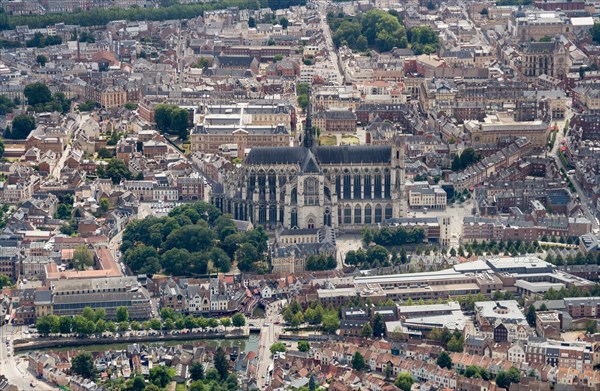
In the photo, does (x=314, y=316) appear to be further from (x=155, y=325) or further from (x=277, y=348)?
(x=155, y=325)

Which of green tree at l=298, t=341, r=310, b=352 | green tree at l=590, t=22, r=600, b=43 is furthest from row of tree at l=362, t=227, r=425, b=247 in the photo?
green tree at l=590, t=22, r=600, b=43

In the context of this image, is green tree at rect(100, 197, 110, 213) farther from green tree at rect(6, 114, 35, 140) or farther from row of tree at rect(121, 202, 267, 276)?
green tree at rect(6, 114, 35, 140)

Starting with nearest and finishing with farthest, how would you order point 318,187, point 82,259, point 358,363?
1. point 358,363
2. point 82,259
3. point 318,187

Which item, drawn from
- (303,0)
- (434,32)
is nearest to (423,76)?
Result: (434,32)

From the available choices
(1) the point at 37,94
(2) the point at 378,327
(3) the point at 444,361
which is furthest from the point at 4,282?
(1) the point at 37,94

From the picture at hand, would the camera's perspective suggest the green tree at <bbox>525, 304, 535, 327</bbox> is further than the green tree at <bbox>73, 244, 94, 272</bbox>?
No

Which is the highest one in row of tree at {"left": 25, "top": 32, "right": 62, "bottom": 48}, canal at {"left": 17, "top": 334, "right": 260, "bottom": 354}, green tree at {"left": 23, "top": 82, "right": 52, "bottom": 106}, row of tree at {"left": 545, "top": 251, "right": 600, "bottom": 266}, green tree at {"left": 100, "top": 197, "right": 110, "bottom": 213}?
row of tree at {"left": 25, "top": 32, "right": 62, "bottom": 48}
